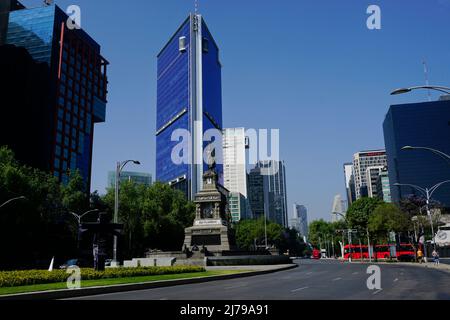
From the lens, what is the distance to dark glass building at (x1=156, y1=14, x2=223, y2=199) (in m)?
139

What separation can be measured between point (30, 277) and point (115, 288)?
4.30 meters

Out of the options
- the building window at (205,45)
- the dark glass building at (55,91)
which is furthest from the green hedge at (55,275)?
the building window at (205,45)

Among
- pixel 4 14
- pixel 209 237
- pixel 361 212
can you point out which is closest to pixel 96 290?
pixel 209 237

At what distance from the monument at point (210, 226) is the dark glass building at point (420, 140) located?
13523 centimetres

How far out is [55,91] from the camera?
100625 millimetres

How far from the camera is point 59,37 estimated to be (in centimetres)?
10281

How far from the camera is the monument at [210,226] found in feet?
170

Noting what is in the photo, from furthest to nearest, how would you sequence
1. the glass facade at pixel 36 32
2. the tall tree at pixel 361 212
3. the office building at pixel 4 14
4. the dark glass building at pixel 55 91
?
the office building at pixel 4 14
the glass facade at pixel 36 32
the dark glass building at pixel 55 91
the tall tree at pixel 361 212

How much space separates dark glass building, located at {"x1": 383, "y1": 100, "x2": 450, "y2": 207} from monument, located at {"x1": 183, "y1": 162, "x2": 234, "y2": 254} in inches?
5324

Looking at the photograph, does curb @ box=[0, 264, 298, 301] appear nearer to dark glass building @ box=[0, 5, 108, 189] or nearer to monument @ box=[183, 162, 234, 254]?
monument @ box=[183, 162, 234, 254]

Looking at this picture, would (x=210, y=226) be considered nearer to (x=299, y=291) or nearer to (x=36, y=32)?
(x=299, y=291)
